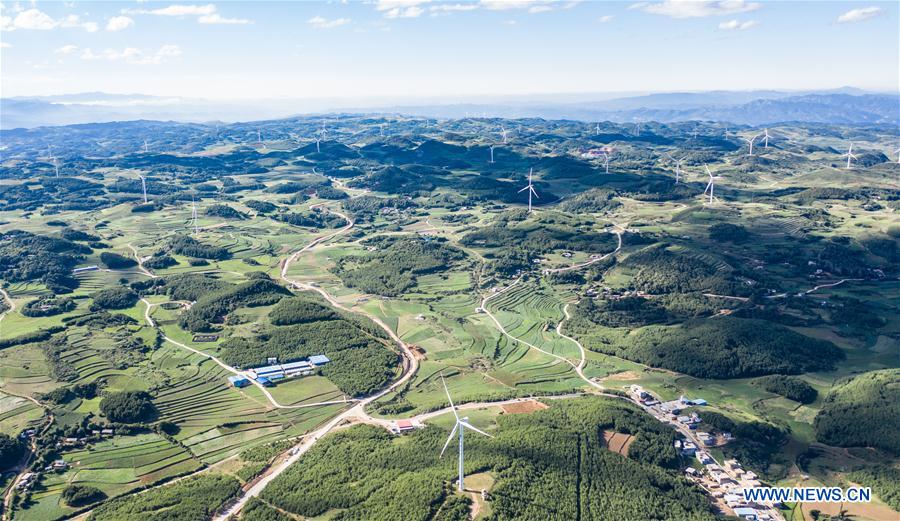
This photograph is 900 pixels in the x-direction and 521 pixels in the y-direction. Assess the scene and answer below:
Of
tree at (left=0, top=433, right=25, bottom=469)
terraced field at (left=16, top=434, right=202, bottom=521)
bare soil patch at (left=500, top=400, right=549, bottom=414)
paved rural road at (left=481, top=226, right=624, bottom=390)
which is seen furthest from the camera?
paved rural road at (left=481, top=226, right=624, bottom=390)

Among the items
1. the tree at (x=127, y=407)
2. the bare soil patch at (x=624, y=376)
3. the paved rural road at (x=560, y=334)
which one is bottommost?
the bare soil patch at (x=624, y=376)

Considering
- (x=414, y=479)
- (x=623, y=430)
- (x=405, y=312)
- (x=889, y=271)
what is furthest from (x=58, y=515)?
(x=889, y=271)

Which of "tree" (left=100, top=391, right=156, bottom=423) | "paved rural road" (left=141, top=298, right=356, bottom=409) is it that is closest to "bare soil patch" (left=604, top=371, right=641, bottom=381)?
"paved rural road" (left=141, top=298, right=356, bottom=409)

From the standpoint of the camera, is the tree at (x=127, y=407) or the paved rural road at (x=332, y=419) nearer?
the paved rural road at (x=332, y=419)

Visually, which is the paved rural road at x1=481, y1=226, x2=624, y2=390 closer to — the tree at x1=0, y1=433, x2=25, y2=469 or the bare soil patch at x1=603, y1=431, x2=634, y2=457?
the bare soil patch at x1=603, y1=431, x2=634, y2=457

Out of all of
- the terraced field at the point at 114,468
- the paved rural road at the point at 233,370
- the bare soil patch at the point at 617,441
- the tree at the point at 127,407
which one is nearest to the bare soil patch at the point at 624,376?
the bare soil patch at the point at 617,441

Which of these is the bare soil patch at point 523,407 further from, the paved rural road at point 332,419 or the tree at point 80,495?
the tree at point 80,495

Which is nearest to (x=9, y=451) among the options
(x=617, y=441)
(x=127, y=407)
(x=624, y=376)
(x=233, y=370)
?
(x=127, y=407)

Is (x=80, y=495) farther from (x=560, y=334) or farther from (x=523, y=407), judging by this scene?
(x=560, y=334)

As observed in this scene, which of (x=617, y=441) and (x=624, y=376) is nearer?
(x=617, y=441)

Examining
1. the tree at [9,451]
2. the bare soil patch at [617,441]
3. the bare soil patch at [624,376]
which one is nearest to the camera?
the tree at [9,451]

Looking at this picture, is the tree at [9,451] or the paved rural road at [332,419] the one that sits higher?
the tree at [9,451]

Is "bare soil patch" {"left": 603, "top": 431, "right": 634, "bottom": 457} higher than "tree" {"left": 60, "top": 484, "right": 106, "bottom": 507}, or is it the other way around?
"tree" {"left": 60, "top": 484, "right": 106, "bottom": 507}
